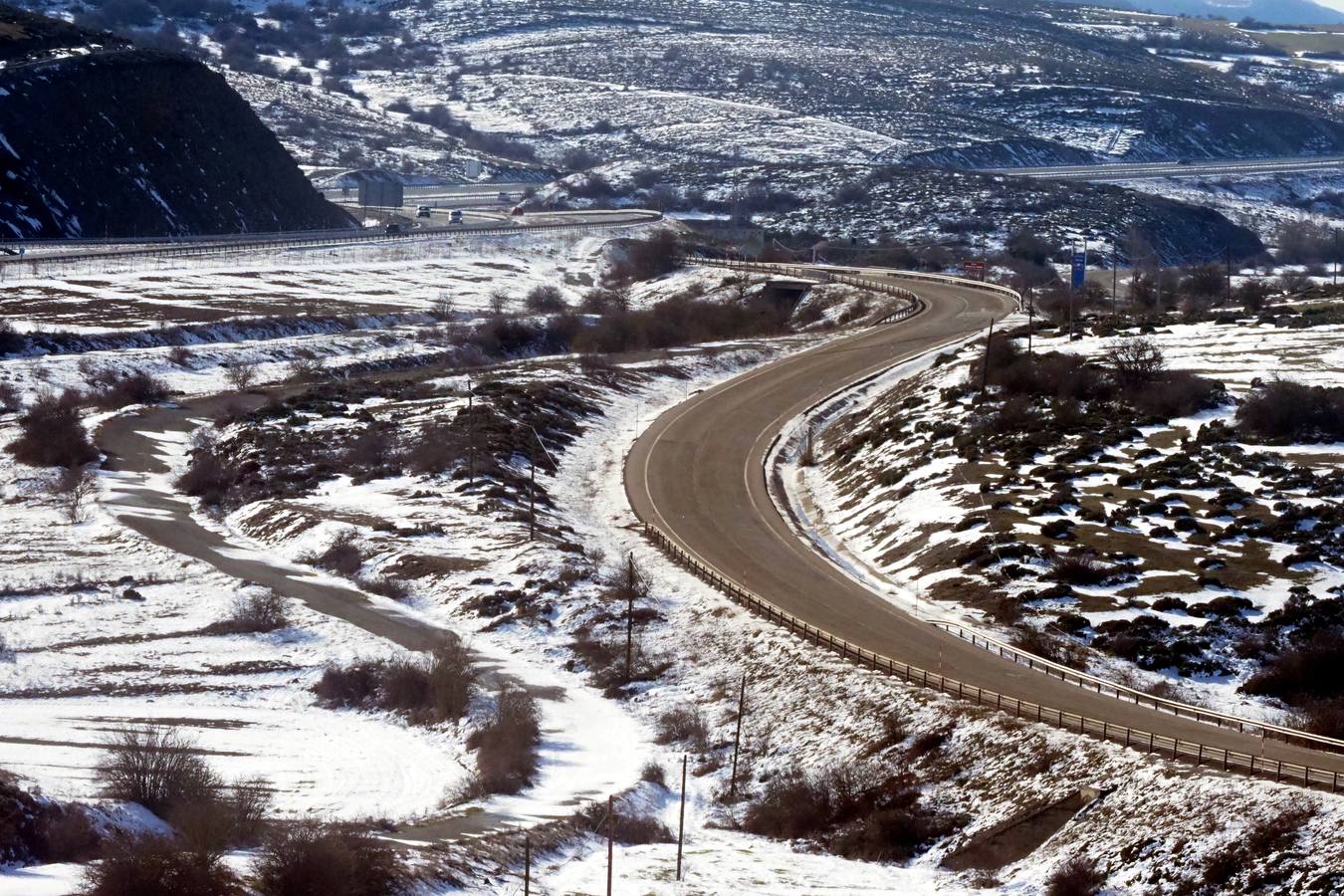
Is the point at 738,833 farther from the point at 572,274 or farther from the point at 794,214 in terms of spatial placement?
the point at 794,214

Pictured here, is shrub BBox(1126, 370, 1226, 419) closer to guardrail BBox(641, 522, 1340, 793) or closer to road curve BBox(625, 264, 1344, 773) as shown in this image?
road curve BBox(625, 264, 1344, 773)

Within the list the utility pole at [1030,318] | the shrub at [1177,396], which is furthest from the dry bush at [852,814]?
the utility pole at [1030,318]

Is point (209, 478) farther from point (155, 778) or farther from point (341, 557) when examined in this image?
point (155, 778)

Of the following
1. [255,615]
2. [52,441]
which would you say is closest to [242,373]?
[52,441]

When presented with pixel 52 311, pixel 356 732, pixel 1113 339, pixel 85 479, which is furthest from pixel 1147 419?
pixel 52 311

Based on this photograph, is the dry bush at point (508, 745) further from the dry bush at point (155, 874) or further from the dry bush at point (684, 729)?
the dry bush at point (155, 874)

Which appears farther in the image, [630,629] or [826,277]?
[826,277]
